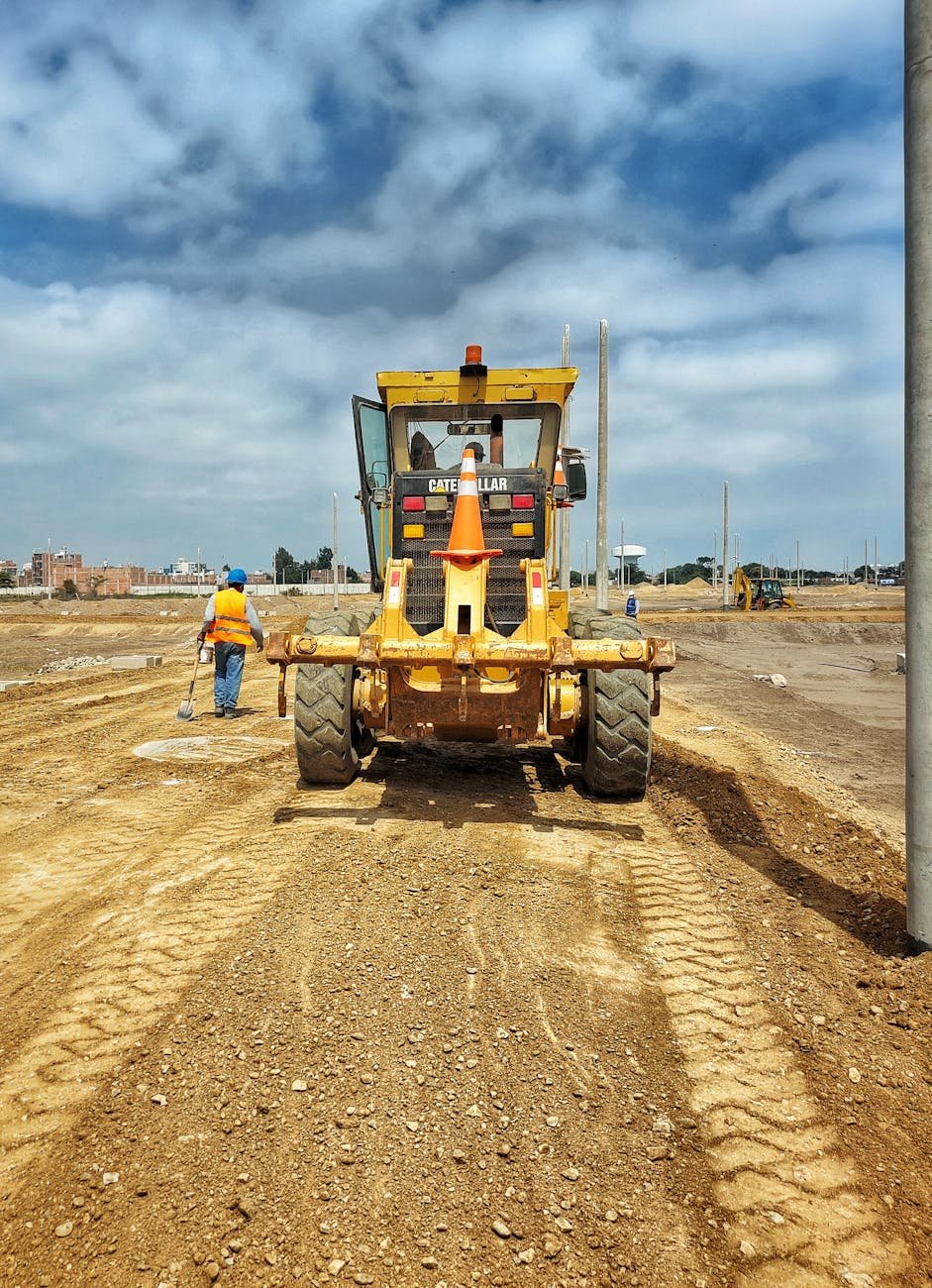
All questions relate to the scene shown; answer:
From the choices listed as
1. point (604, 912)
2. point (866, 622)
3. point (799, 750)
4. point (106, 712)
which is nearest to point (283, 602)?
point (866, 622)

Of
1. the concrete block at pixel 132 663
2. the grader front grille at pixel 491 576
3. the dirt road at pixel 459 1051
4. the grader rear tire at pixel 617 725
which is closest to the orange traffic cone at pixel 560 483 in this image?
the grader front grille at pixel 491 576

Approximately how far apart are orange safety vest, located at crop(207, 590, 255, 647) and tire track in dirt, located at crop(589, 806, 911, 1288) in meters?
6.47

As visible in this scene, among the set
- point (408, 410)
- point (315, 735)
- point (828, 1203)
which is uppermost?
point (408, 410)

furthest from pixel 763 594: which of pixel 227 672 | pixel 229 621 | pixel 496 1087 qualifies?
pixel 496 1087

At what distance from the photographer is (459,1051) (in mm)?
2727

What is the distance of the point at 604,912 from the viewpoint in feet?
12.8

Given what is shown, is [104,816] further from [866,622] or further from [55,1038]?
[866,622]

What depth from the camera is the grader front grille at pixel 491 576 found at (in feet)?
18.4

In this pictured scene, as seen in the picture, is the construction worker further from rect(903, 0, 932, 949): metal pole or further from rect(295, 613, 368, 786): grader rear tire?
rect(903, 0, 932, 949): metal pole

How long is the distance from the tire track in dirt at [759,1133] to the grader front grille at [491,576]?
2516 millimetres

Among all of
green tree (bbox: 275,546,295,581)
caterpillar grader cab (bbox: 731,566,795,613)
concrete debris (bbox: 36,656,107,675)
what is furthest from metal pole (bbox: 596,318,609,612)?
green tree (bbox: 275,546,295,581)

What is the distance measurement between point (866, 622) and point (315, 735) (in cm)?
2870

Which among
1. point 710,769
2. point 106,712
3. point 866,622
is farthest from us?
point 866,622

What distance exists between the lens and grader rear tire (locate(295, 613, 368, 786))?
545 cm
